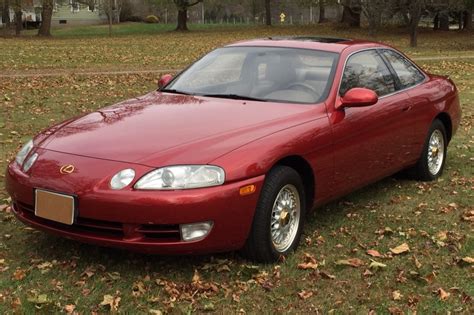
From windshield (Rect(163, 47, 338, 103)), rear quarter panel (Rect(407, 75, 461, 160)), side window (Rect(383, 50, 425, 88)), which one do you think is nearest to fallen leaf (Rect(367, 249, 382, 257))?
windshield (Rect(163, 47, 338, 103))

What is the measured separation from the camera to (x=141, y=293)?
12.5ft

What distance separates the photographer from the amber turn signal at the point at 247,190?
12.9ft

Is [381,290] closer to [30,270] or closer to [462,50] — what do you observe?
[30,270]

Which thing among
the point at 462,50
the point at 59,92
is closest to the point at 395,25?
the point at 462,50

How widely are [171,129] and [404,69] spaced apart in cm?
293

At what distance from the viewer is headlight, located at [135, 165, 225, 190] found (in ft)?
12.4

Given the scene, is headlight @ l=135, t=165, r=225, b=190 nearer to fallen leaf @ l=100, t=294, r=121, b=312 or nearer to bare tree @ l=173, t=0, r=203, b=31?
fallen leaf @ l=100, t=294, r=121, b=312

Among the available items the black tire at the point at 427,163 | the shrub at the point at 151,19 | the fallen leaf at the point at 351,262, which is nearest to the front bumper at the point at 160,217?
the fallen leaf at the point at 351,262

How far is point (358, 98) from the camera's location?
483cm

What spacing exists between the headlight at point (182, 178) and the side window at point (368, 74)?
1.66 metres

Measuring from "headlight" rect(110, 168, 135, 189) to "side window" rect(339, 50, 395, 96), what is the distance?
78.9 inches

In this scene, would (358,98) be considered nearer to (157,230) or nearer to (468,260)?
(468,260)

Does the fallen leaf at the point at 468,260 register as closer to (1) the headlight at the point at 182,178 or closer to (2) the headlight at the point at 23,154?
(1) the headlight at the point at 182,178

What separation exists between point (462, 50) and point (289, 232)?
25.7 m
